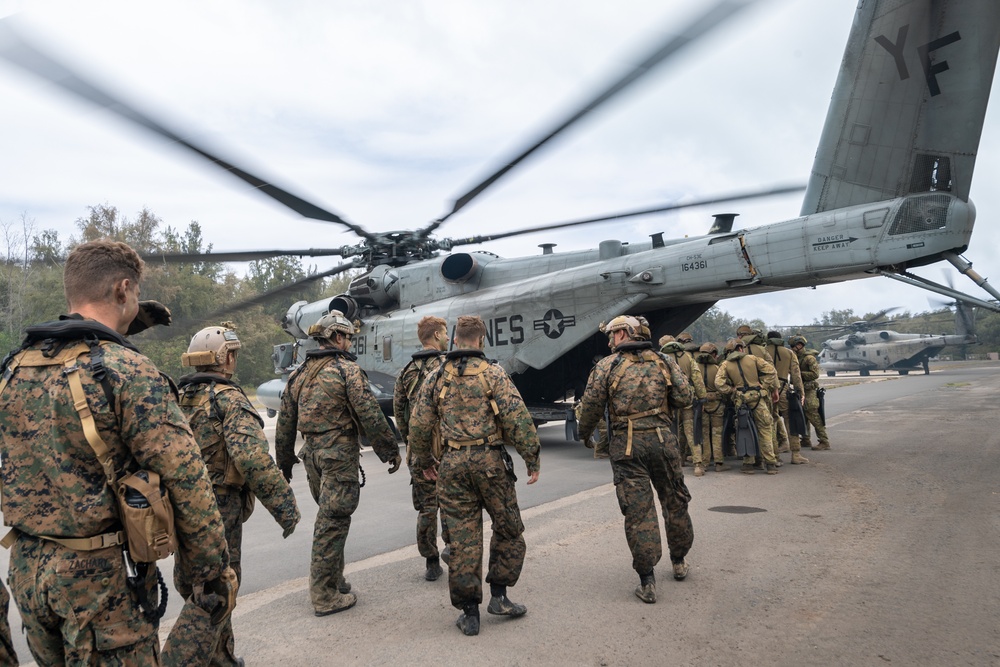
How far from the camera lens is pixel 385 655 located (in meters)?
3.23

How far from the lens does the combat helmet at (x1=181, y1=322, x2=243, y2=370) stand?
3268 millimetres

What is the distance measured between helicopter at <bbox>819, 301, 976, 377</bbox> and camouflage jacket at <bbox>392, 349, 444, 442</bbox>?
34.4m

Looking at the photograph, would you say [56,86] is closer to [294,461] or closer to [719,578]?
[294,461]

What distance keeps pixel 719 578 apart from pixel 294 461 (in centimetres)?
301

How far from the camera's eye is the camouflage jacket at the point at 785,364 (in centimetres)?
874

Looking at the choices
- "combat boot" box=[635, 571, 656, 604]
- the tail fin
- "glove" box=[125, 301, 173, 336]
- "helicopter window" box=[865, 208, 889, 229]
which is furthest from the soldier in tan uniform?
the tail fin

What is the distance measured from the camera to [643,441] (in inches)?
161

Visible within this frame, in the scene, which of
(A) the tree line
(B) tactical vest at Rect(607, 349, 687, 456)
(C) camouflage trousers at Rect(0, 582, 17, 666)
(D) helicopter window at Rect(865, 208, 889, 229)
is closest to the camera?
(C) camouflage trousers at Rect(0, 582, 17, 666)

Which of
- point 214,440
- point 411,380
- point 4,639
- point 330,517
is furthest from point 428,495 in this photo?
point 4,639

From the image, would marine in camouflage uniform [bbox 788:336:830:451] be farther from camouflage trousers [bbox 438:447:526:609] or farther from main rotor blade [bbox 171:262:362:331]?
main rotor blade [bbox 171:262:362:331]

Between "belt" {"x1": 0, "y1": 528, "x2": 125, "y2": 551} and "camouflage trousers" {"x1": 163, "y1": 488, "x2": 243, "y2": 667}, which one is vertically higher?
"belt" {"x1": 0, "y1": 528, "x2": 125, "y2": 551}

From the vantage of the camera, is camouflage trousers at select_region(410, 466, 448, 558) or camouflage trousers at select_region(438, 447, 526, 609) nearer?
camouflage trousers at select_region(438, 447, 526, 609)

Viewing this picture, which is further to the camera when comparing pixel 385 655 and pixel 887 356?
pixel 887 356

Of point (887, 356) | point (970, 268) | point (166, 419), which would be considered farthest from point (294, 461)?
point (887, 356)
